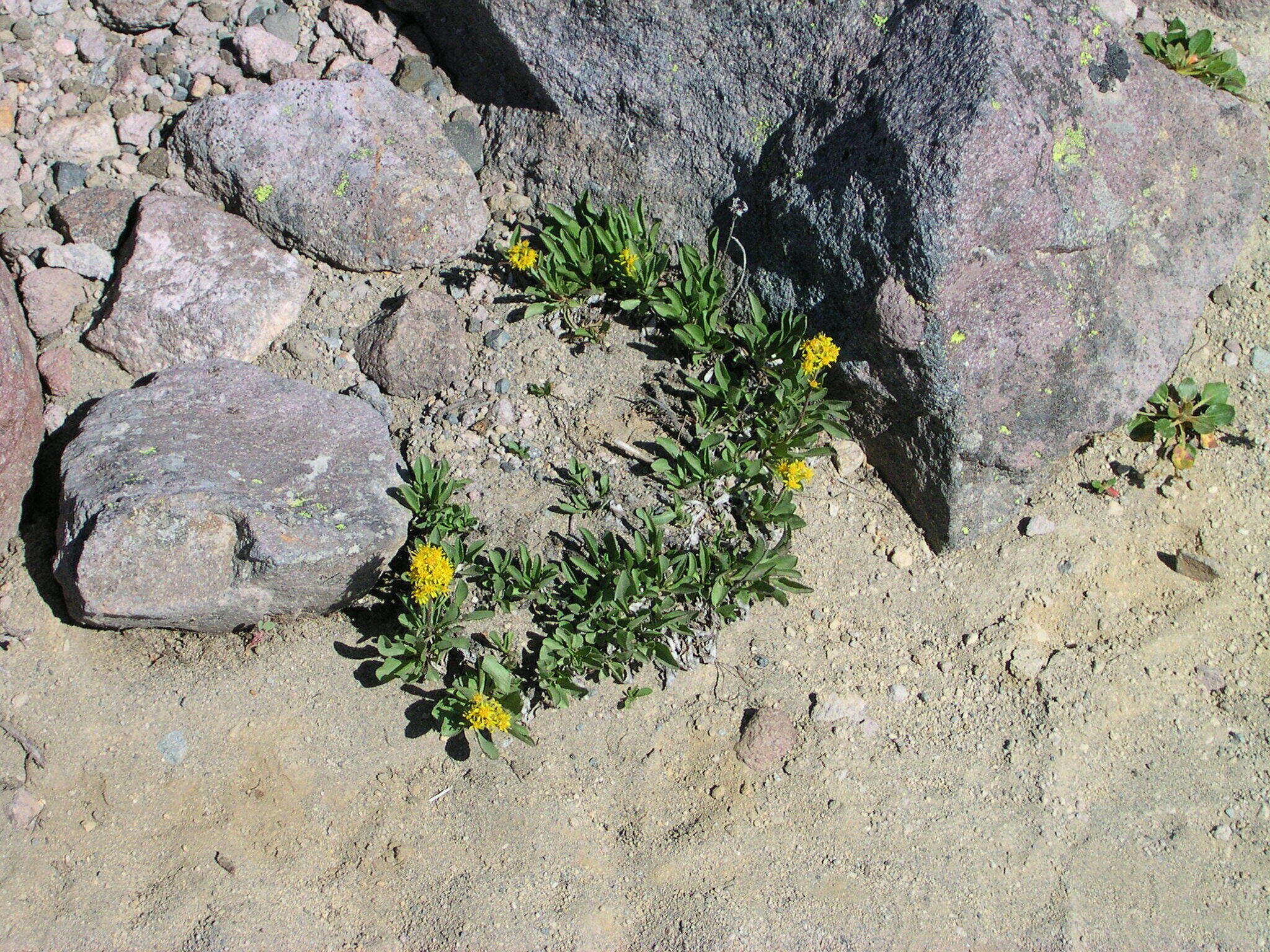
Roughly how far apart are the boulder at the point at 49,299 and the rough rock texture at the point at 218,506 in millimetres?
673

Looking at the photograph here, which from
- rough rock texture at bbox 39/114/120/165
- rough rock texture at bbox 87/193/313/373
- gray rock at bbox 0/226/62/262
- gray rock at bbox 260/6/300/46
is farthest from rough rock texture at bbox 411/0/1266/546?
gray rock at bbox 0/226/62/262

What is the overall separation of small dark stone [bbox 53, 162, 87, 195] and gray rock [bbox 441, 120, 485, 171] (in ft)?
6.13

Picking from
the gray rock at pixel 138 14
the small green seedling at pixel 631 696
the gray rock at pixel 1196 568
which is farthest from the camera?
the gray rock at pixel 138 14

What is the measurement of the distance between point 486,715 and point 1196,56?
4.81m

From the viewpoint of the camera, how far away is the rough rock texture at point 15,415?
404cm

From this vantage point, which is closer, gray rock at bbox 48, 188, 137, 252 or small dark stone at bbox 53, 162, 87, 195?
gray rock at bbox 48, 188, 137, 252

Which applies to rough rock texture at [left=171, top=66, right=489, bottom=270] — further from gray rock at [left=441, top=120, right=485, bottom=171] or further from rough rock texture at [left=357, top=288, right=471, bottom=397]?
rough rock texture at [left=357, top=288, right=471, bottom=397]

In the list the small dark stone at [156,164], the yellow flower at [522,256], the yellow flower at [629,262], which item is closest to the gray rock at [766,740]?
the yellow flower at [629,262]

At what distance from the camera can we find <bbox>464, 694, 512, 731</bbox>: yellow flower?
12.3 feet

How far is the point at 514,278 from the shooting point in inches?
194

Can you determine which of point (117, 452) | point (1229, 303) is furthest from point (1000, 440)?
point (117, 452)

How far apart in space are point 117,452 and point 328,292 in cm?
134

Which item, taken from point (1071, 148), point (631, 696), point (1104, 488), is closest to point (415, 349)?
point (631, 696)

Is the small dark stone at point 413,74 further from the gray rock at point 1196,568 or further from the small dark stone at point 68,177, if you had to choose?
the gray rock at point 1196,568
